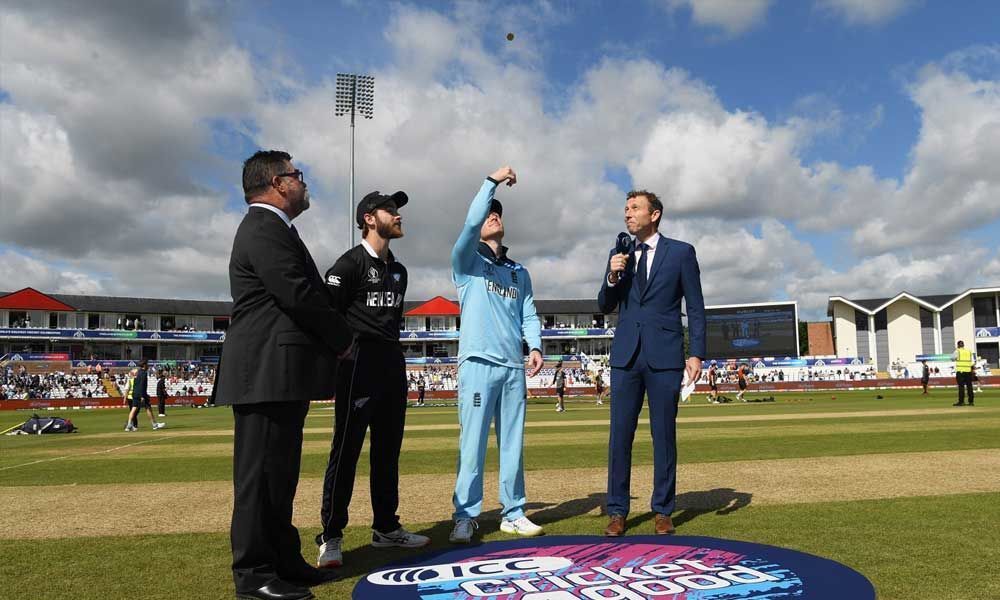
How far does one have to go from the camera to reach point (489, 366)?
15.7ft

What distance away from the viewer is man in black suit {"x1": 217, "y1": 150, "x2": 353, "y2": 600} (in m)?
3.26

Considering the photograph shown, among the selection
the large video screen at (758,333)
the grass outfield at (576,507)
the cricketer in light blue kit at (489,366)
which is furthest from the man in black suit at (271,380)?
the large video screen at (758,333)

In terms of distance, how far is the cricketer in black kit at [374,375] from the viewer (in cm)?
426

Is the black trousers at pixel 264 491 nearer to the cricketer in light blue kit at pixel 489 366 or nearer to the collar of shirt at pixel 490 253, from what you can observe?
the cricketer in light blue kit at pixel 489 366

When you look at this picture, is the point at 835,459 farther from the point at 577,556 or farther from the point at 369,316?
the point at 369,316

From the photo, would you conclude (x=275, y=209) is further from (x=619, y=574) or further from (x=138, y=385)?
(x=138, y=385)

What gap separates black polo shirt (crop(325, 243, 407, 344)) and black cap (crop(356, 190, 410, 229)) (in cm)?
22

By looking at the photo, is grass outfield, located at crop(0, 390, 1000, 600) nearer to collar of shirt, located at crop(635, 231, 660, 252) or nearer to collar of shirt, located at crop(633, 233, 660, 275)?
collar of shirt, located at crop(633, 233, 660, 275)

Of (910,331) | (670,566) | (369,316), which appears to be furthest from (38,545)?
(910,331)

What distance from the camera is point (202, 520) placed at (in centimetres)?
516

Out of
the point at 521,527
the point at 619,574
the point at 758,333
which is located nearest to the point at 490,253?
the point at 521,527

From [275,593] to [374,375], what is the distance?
5.01 ft

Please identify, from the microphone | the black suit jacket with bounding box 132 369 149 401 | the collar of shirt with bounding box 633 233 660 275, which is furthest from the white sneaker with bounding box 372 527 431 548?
the black suit jacket with bounding box 132 369 149 401

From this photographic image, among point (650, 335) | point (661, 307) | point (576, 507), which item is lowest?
point (576, 507)
